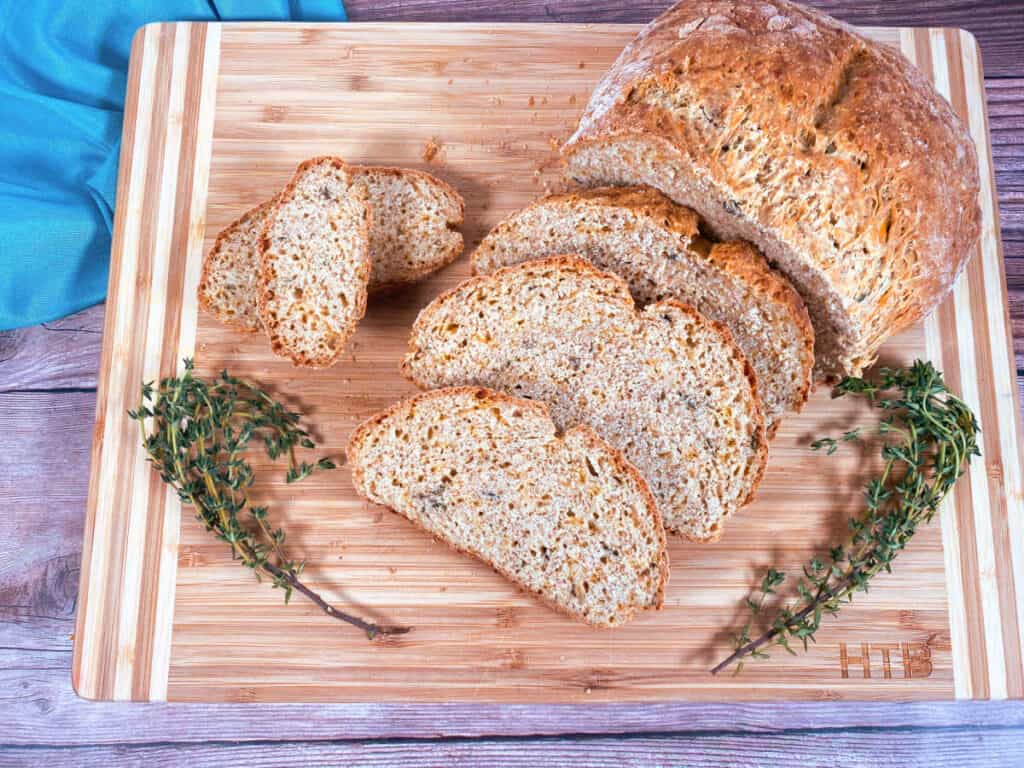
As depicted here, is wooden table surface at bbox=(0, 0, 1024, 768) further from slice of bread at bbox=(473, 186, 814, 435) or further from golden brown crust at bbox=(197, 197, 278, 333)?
slice of bread at bbox=(473, 186, 814, 435)

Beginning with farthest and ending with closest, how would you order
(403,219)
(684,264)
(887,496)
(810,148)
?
1. (403,219)
2. (887,496)
3. (684,264)
4. (810,148)

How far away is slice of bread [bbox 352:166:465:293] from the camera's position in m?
3.11

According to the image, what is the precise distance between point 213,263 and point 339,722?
5.83 ft

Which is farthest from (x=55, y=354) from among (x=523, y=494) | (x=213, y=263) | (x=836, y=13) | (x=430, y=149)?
(x=836, y=13)

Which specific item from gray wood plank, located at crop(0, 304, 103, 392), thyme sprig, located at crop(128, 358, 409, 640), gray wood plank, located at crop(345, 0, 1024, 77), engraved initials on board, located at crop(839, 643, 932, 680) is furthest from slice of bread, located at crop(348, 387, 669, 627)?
gray wood plank, located at crop(345, 0, 1024, 77)

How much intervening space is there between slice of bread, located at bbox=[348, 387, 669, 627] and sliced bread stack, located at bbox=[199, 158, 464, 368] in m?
0.40

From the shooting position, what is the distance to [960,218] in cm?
274

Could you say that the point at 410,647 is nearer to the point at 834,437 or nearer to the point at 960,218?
the point at 834,437

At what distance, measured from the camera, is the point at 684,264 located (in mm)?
2842

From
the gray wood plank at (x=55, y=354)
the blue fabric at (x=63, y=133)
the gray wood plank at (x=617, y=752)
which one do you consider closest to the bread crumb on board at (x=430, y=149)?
the blue fabric at (x=63, y=133)

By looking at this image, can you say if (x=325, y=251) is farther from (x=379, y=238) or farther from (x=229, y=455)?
(x=229, y=455)

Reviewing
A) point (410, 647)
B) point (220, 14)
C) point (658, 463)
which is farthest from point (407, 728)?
point (220, 14)

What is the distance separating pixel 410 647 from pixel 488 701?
32cm

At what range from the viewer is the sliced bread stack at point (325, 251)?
2924 millimetres
